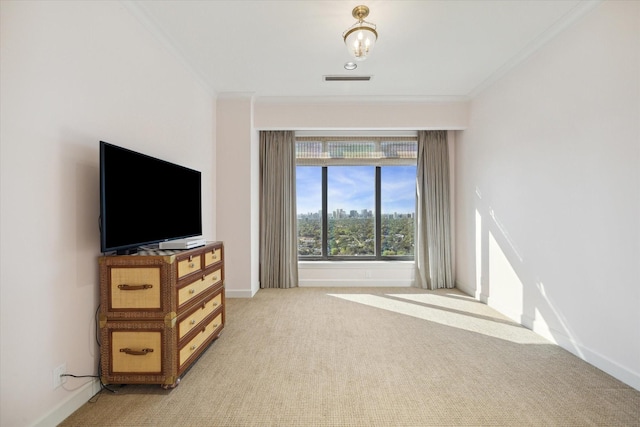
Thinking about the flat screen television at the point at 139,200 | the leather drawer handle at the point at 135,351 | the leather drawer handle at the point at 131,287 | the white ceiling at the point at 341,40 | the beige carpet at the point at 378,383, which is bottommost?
the beige carpet at the point at 378,383

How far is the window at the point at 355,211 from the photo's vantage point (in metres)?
5.06

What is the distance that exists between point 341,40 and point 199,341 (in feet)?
9.84

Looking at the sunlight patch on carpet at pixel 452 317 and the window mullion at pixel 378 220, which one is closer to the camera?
the sunlight patch on carpet at pixel 452 317

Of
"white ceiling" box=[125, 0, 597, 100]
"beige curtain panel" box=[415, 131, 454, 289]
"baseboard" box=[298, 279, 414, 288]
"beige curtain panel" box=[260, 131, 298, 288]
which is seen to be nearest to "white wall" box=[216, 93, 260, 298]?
"white ceiling" box=[125, 0, 597, 100]

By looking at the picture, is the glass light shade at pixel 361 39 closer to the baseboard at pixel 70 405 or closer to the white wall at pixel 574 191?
the white wall at pixel 574 191

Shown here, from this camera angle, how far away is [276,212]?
15.6 ft

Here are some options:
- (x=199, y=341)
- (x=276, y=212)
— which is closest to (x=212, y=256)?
(x=199, y=341)

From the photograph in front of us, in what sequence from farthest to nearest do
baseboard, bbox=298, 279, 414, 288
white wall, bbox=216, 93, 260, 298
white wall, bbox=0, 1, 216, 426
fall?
baseboard, bbox=298, 279, 414, 288 → white wall, bbox=216, 93, 260, 298 → white wall, bbox=0, 1, 216, 426

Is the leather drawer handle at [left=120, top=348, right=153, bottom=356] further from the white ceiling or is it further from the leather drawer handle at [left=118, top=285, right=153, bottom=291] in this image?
the white ceiling

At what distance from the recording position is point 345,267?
16.0 feet

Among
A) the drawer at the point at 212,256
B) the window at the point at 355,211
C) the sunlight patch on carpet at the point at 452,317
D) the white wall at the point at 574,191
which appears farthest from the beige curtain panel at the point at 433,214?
the drawer at the point at 212,256

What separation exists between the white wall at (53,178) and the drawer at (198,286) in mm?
545

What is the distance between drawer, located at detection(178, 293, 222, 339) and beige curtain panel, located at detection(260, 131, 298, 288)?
1882 mm

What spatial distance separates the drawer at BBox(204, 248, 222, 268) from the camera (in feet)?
8.43
